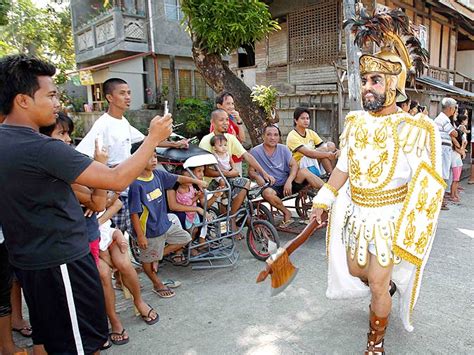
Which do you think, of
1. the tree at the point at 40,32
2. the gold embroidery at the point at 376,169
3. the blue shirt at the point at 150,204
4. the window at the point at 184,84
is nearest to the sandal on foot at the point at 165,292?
the blue shirt at the point at 150,204

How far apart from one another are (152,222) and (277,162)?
210cm

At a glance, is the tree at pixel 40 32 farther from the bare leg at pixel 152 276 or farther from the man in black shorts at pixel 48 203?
the man in black shorts at pixel 48 203

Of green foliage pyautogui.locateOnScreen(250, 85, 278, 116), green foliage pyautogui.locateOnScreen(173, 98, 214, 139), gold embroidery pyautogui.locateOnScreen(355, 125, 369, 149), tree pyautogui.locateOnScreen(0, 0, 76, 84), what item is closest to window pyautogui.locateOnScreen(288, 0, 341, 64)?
green foliage pyautogui.locateOnScreen(250, 85, 278, 116)

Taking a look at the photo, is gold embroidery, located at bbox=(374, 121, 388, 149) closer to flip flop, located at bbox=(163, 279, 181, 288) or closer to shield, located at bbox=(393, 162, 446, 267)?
shield, located at bbox=(393, 162, 446, 267)

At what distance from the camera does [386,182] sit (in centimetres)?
243

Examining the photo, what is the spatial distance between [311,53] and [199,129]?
17.7 ft

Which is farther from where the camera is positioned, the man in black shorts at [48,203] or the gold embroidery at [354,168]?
the gold embroidery at [354,168]

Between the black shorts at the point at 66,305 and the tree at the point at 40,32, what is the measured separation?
1806cm

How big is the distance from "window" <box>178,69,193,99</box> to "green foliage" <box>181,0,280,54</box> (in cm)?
949

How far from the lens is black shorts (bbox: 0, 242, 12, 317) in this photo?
2430 millimetres

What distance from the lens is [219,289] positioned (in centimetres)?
360

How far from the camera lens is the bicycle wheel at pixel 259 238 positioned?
4.20 meters

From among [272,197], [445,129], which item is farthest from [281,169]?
[445,129]

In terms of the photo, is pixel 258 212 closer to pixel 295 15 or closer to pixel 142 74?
pixel 295 15
